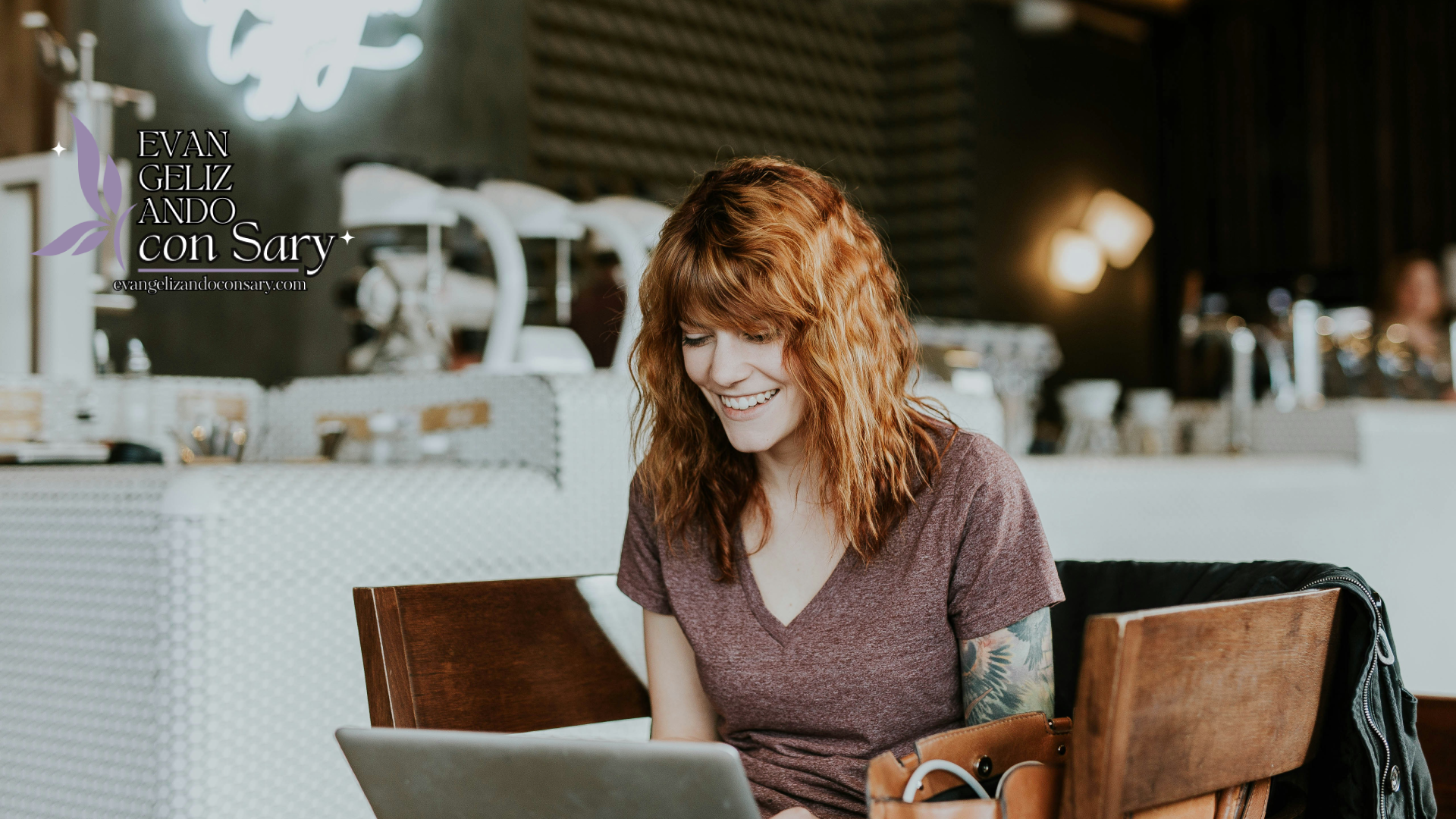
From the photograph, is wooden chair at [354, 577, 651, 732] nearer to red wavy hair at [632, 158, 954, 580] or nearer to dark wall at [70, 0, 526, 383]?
red wavy hair at [632, 158, 954, 580]

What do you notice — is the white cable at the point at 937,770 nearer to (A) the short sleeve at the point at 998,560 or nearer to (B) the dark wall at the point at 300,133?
(A) the short sleeve at the point at 998,560

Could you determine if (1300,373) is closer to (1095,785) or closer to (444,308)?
(444,308)

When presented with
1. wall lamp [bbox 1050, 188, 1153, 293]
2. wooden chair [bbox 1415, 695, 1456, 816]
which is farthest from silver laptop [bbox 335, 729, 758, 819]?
wall lamp [bbox 1050, 188, 1153, 293]

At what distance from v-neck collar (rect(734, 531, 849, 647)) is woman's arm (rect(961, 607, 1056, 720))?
0.15 m

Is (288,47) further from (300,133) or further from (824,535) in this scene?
(824,535)

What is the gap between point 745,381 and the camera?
1177 mm

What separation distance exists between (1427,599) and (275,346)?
308cm

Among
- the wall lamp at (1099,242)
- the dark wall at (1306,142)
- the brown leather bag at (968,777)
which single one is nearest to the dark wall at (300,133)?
the brown leather bag at (968,777)

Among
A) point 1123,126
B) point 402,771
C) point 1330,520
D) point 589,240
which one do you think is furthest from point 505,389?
point 1123,126

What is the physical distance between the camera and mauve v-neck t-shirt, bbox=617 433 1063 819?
113 cm

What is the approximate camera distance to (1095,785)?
754 mm

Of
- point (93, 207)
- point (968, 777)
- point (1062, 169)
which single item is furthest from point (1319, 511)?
point (1062, 169)

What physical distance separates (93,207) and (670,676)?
4.90 ft

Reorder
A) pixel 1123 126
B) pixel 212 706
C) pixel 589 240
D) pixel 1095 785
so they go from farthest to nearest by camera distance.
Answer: pixel 1123 126, pixel 589 240, pixel 212 706, pixel 1095 785
